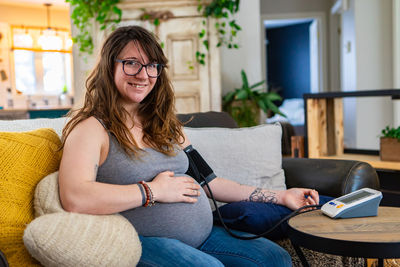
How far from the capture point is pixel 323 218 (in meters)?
1.31

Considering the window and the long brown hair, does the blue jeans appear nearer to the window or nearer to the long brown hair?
the long brown hair

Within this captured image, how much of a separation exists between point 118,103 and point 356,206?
0.79 m

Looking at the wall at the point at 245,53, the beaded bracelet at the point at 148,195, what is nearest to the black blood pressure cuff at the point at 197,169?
the beaded bracelet at the point at 148,195

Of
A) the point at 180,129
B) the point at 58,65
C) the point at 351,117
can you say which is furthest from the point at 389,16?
the point at 58,65

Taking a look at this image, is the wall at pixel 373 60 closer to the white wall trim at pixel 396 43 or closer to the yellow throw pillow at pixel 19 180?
the white wall trim at pixel 396 43

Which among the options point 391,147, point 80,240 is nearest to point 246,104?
point 391,147

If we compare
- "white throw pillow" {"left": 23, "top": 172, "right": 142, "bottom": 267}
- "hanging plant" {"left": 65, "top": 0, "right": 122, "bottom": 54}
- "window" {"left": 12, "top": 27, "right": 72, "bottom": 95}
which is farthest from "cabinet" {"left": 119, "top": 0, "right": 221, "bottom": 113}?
"window" {"left": 12, "top": 27, "right": 72, "bottom": 95}

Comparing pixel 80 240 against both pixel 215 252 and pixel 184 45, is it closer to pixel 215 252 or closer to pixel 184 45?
pixel 215 252

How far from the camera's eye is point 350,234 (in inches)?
44.8

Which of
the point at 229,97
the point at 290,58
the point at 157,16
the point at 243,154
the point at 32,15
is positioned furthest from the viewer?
the point at 290,58

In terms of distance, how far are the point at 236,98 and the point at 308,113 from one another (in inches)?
68.5

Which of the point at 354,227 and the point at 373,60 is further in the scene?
the point at 373,60

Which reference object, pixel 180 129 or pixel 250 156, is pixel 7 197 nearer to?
pixel 180 129

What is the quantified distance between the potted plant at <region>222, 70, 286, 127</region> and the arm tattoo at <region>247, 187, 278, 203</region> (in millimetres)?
2912
